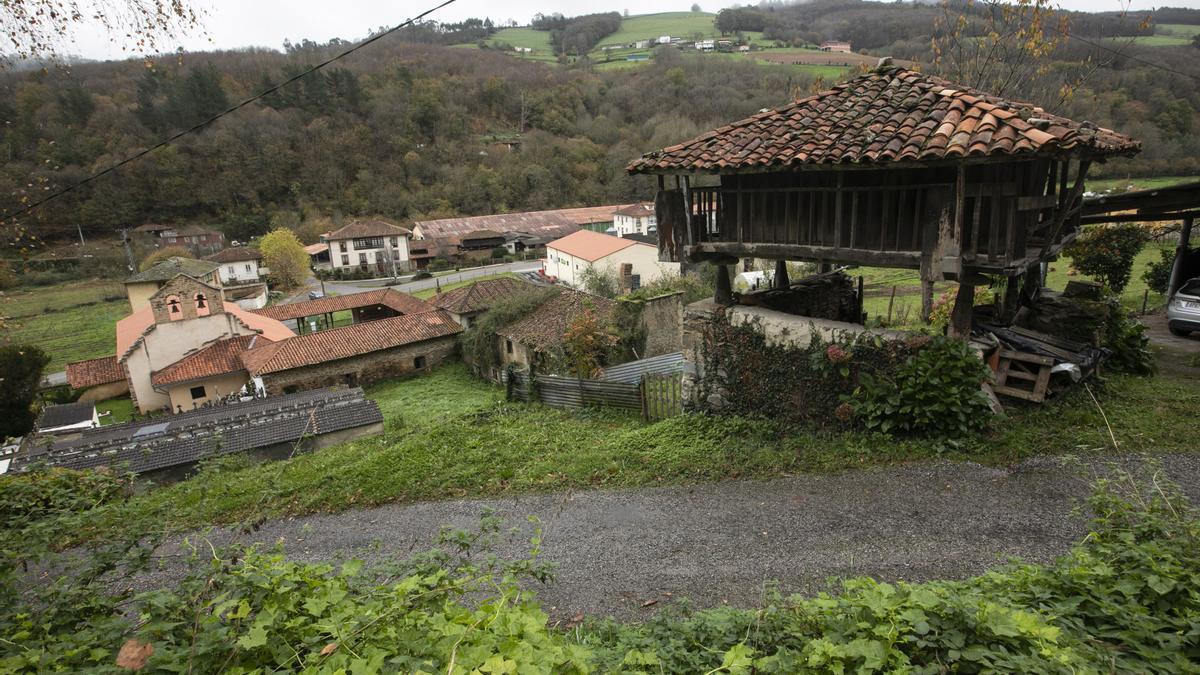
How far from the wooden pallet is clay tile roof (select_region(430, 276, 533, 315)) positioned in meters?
22.7

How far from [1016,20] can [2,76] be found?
19244 millimetres

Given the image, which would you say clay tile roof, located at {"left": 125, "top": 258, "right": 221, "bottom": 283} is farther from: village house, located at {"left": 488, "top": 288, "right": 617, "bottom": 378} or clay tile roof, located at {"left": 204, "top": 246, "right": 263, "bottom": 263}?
Result: village house, located at {"left": 488, "top": 288, "right": 617, "bottom": 378}

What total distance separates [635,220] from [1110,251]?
4503 centimetres

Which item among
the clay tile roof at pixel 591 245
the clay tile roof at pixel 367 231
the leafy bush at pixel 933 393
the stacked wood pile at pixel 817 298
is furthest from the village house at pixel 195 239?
the leafy bush at pixel 933 393

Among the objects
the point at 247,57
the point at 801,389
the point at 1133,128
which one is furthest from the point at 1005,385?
the point at 247,57

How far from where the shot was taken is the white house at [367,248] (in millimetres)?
56844

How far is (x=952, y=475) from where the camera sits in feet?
21.5

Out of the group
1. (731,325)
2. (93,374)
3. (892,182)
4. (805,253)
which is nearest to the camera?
(892,182)

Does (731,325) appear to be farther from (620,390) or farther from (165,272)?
(165,272)

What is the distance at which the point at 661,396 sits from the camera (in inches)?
430

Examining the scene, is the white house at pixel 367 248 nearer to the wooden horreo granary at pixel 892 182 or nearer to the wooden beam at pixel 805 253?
the wooden beam at pixel 805 253

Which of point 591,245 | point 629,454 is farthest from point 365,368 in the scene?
point 629,454

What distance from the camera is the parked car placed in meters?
11.1

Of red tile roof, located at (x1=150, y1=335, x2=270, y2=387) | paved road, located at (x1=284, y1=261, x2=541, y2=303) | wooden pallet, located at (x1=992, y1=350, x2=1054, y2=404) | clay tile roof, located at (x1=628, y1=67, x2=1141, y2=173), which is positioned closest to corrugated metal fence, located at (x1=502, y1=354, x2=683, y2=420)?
clay tile roof, located at (x1=628, y1=67, x2=1141, y2=173)
